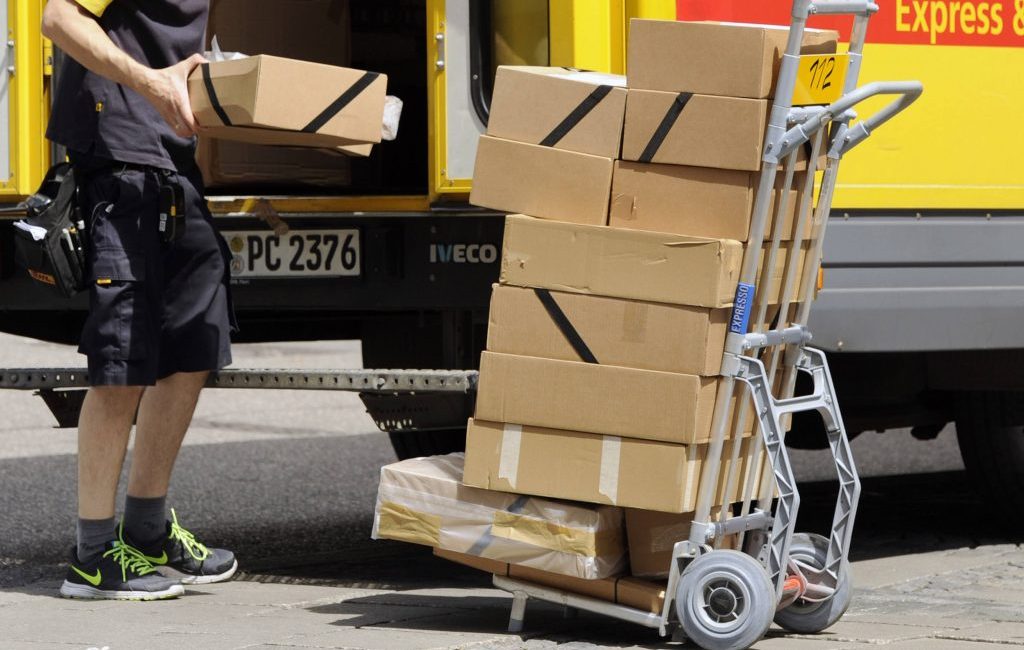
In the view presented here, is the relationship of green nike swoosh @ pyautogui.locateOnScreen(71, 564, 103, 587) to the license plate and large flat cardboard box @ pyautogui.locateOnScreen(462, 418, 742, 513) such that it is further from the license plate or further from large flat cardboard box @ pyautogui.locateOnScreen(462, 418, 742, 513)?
large flat cardboard box @ pyautogui.locateOnScreen(462, 418, 742, 513)

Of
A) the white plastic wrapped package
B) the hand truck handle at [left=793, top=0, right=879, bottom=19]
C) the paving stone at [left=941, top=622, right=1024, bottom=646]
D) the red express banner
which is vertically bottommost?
the paving stone at [left=941, top=622, right=1024, bottom=646]

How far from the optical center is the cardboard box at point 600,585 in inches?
165

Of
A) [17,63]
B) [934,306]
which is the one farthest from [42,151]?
[934,306]

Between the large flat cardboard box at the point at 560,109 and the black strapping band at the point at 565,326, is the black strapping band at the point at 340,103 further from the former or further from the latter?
the black strapping band at the point at 565,326

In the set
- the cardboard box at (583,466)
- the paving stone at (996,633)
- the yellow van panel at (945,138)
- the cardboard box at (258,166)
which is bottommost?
the paving stone at (996,633)

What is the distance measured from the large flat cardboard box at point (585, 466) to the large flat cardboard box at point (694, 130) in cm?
65

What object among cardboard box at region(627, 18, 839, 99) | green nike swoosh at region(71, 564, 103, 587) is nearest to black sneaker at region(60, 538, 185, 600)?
green nike swoosh at region(71, 564, 103, 587)

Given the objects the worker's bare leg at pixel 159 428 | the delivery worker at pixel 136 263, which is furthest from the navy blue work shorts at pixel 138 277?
the worker's bare leg at pixel 159 428

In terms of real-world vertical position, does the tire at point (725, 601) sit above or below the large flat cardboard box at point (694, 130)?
below

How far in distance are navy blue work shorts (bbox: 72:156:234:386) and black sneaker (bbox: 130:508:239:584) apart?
55cm

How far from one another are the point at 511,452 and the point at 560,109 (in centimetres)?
81

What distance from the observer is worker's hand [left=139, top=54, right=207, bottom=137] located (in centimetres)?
459

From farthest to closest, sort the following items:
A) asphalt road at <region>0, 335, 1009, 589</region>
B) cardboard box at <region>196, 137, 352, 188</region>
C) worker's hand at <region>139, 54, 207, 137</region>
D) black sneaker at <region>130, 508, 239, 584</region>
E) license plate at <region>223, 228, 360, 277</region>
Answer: cardboard box at <region>196, 137, 352, 188</region> < asphalt road at <region>0, 335, 1009, 589</region> < license plate at <region>223, 228, 360, 277</region> < black sneaker at <region>130, 508, 239, 584</region> < worker's hand at <region>139, 54, 207, 137</region>

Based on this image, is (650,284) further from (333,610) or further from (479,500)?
(333,610)
